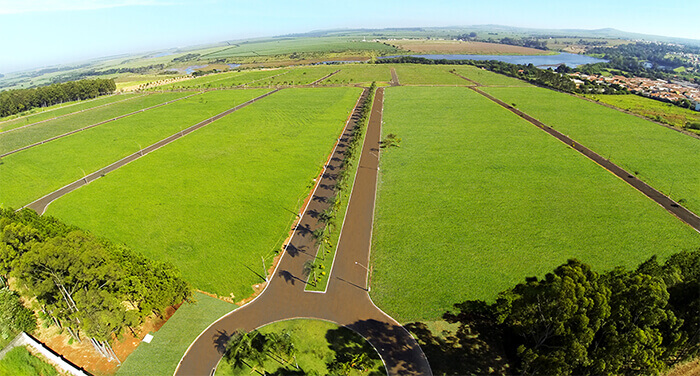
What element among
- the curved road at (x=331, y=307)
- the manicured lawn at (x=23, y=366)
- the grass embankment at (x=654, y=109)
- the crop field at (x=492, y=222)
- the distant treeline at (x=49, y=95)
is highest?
the distant treeline at (x=49, y=95)

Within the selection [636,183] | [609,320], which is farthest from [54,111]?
[636,183]

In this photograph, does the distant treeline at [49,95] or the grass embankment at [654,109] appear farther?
the distant treeline at [49,95]

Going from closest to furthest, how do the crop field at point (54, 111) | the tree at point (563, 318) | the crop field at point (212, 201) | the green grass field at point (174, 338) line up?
the tree at point (563, 318), the green grass field at point (174, 338), the crop field at point (212, 201), the crop field at point (54, 111)

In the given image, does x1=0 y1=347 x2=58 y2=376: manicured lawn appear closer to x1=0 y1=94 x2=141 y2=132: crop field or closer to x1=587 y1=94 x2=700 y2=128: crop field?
x1=0 y1=94 x2=141 y2=132: crop field

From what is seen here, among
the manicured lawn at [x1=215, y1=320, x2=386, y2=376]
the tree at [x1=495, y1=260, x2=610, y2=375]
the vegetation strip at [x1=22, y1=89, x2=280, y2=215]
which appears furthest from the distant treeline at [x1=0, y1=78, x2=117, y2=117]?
the tree at [x1=495, y1=260, x2=610, y2=375]

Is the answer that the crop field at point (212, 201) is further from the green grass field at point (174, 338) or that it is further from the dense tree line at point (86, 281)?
the dense tree line at point (86, 281)

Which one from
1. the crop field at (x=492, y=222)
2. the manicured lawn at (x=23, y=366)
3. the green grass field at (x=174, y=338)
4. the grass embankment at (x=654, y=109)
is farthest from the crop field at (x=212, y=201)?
the grass embankment at (x=654, y=109)

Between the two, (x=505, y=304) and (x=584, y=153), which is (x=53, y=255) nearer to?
(x=505, y=304)

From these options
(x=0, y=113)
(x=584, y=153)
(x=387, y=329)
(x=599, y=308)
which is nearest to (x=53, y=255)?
(x=387, y=329)
